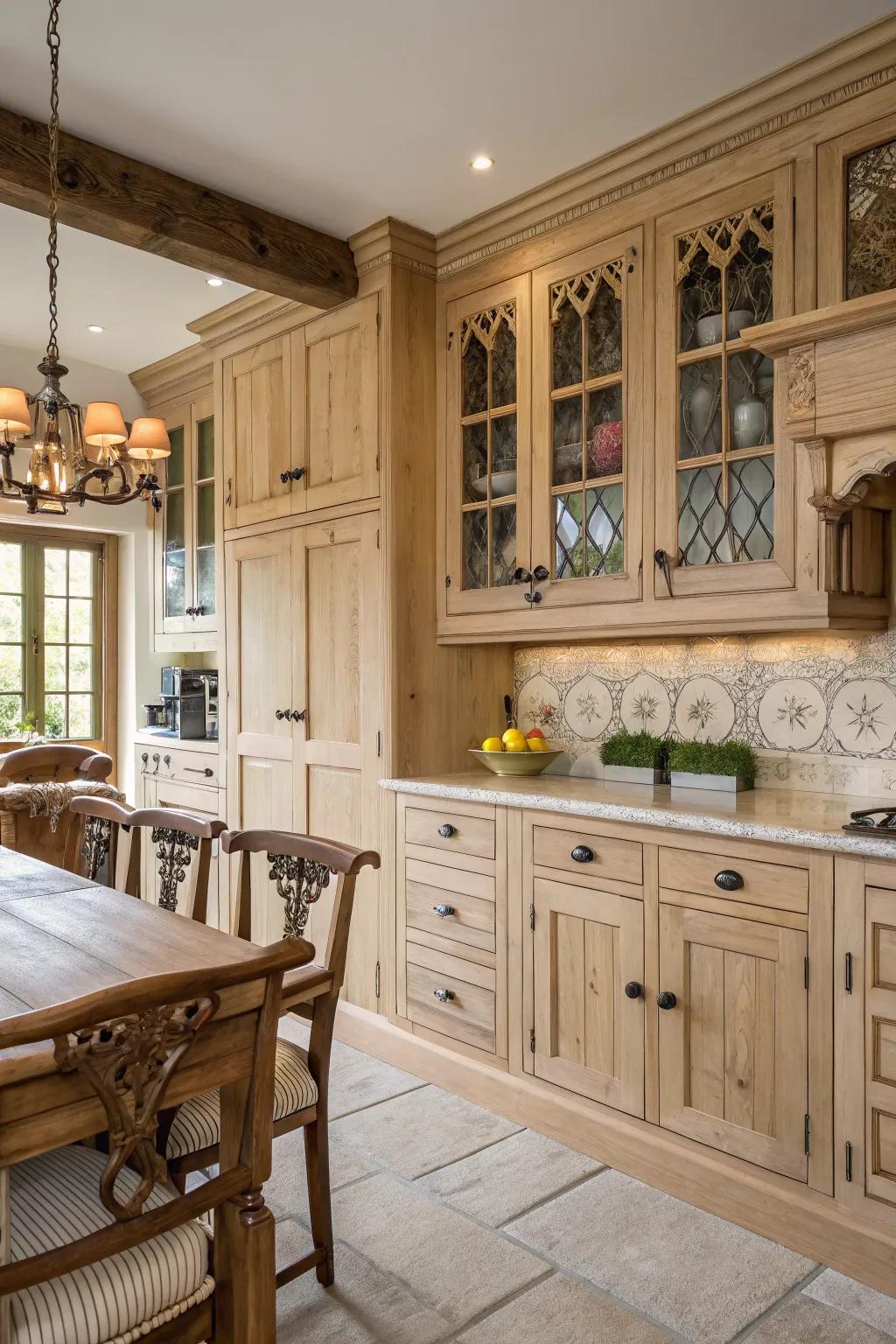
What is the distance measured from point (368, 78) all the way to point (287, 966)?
2243 millimetres

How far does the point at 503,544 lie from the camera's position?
3.20 m

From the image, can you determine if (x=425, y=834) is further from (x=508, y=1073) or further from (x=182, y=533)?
(x=182, y=533)

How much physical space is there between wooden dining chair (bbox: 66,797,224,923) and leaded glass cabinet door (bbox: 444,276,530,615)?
1.27m

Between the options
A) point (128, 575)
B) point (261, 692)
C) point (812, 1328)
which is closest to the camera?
point (812, 1328)

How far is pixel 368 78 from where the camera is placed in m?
2.47

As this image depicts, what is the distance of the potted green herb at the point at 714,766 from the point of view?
2.76 m

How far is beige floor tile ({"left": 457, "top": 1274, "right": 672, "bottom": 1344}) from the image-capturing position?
74.3 inches

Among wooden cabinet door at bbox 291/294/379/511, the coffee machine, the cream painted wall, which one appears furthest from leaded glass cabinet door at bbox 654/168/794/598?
the cream painted wall

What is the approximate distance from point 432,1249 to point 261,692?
7.17 ft

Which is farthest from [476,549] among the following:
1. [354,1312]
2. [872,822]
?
[354,1312]

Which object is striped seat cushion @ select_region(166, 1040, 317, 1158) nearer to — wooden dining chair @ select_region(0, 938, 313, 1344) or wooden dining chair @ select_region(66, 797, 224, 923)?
wooden dining chair @ select_region(0, 938, 313, 1344)

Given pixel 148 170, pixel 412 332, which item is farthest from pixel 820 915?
pixel 148 170

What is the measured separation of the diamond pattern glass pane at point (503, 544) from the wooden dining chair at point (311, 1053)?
132cm

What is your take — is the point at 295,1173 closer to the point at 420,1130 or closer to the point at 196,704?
the point at 420,1130
